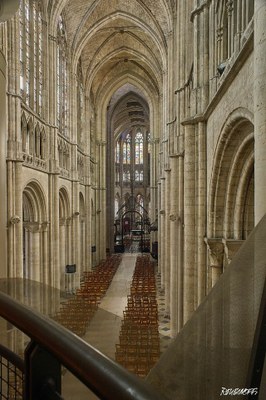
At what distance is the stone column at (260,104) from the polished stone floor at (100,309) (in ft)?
7.46

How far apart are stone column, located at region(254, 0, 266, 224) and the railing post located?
2950mm

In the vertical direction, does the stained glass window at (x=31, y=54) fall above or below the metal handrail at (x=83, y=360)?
above

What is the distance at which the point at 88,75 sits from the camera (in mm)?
25656

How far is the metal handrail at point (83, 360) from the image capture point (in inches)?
29.8

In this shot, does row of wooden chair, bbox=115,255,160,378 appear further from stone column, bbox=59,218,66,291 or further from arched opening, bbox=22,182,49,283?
arched opening, bbox=22,182,49,283

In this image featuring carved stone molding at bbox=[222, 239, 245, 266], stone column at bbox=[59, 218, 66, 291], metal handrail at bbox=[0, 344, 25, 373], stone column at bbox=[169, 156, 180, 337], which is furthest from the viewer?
stone column at bbox=[59, 218, 66, 291]

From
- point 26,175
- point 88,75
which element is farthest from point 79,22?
point 26,175

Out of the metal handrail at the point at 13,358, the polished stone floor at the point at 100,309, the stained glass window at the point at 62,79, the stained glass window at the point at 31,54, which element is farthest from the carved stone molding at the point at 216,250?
the stained glass window at the point at 62,79

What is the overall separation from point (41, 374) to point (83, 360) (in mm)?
180

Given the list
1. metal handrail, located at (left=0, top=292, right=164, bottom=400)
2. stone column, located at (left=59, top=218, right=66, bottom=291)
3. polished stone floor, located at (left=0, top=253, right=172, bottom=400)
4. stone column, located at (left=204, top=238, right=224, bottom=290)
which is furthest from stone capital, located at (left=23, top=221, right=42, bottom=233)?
metal handrail, located at (left=0, top=292, right=164, bottom=400)

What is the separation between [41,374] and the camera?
911mm

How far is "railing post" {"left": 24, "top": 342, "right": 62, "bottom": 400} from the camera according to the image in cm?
89

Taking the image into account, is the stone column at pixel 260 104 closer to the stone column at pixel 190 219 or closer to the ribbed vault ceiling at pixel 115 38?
the stone column at pixel 190 219

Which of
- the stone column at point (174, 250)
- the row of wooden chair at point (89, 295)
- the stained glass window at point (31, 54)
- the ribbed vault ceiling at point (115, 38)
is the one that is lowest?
the row of wooden chair at point (89, 295)
